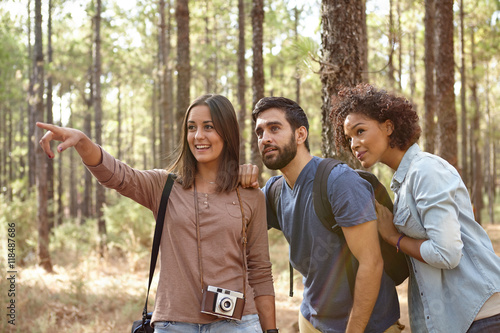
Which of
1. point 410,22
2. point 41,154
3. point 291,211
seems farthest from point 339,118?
point 410,22

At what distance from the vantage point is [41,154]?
1026 cm

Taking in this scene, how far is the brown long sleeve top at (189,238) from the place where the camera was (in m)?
2.39

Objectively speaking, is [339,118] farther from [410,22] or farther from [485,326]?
[410,22]

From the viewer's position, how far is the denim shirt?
2105 millimetres

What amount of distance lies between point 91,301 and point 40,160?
417 cm

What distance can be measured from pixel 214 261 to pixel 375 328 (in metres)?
1.04

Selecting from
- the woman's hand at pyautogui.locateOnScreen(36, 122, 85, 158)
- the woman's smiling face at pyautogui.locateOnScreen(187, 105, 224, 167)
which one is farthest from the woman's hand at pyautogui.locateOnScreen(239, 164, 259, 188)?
the woman's hand at pyautogui.locateOnScreen(36, 122, 85, 158)

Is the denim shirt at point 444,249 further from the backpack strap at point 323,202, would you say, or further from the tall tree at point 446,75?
A: the tall tree at point 446,75

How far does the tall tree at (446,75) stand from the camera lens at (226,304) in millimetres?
7556

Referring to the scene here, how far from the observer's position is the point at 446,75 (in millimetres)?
8656

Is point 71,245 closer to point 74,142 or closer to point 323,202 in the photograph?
point 74,142

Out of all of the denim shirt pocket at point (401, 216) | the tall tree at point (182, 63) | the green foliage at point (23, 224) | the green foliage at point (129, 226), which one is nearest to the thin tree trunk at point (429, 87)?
the tall tree at point (182, 63)

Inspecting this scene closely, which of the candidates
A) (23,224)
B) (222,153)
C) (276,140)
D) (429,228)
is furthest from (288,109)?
(23,224)

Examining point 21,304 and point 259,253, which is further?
point 21,304
